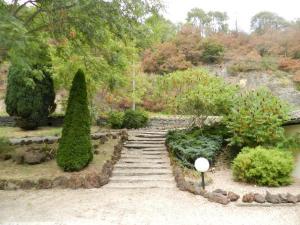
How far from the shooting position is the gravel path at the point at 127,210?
21.4ft

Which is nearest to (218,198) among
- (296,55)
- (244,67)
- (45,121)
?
(45,121)

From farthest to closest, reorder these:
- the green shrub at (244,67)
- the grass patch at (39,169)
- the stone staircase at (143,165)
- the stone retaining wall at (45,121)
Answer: the green shrub at (244,67) < the stone retaining wall at (45,121) < the grass patch at (39,169) < the stone staircase at (143,165)

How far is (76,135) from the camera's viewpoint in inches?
378

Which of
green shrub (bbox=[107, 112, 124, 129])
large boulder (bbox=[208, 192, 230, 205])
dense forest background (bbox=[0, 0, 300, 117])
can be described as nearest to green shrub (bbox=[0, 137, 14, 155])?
dense forest background (bbox=[0, 0, 300, 117])

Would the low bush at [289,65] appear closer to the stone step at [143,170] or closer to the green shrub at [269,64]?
the green shrub at [269,64]

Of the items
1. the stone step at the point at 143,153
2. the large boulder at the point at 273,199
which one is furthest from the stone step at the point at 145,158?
the large boulder at the point at 273,199

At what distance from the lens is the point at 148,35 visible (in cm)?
989

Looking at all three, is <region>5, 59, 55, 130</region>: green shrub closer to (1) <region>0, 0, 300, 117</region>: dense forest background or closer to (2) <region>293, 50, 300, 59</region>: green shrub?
(1) <region>0, 0, 300, 117</region>: dense forest background

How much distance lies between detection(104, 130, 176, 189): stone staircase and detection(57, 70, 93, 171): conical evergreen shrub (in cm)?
110

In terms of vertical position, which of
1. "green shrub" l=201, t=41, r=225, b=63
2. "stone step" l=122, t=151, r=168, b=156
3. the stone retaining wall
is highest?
"green shrub" l=201, t=41, r=225, b=63

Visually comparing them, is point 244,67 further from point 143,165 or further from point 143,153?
point 143,165

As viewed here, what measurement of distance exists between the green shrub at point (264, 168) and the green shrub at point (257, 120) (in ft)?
3.60

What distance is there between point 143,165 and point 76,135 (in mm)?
2333

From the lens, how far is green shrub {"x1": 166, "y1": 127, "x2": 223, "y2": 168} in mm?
10750
